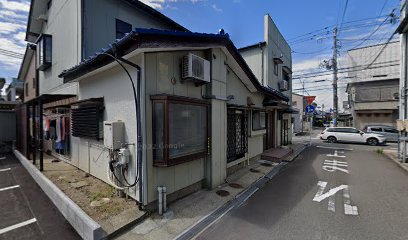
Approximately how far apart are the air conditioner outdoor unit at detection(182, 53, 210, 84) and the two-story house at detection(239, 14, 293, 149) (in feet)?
22.1

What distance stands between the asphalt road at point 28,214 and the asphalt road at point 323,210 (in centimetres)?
278

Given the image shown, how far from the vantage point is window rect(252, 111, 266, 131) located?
912cm

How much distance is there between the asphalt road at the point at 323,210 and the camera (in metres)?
3.64

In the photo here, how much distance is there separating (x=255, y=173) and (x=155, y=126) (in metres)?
4.79

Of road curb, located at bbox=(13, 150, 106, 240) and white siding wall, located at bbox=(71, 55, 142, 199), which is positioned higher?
white siding wall, located at bbox=(71, 55, 142, 199)

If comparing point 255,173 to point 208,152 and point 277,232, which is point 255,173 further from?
point 277,232

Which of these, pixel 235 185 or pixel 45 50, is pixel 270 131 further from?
pixel 45 50

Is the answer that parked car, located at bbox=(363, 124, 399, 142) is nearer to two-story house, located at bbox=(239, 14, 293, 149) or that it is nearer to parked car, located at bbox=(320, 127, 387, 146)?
parked car, located at bbox=(320, 127, 387, 146)

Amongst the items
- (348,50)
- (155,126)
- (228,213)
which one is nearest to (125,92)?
(155,126)

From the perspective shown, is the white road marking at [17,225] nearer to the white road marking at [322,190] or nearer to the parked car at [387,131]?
the white road marking at [322,190]

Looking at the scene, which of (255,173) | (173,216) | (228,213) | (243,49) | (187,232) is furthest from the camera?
(243,49)

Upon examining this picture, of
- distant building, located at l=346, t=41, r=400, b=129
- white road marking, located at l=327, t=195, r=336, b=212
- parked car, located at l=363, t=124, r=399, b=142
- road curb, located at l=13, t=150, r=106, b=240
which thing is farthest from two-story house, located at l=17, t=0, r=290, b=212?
distant building, located at l=346, t=41, r=400, b=129

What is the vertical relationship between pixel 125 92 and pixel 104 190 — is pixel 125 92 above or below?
above

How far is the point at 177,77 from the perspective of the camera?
4789 mm
